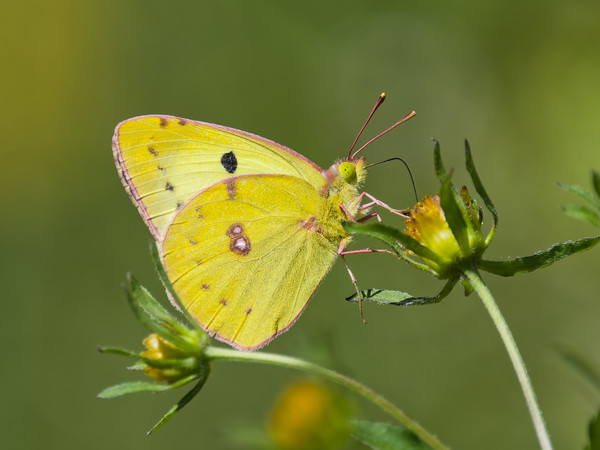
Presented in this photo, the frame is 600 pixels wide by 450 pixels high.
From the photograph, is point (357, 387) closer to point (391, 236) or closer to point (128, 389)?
point (391, 236)

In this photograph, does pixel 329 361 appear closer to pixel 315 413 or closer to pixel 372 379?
pixel 315 413

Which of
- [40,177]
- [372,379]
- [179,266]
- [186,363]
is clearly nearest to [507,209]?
[372,379]

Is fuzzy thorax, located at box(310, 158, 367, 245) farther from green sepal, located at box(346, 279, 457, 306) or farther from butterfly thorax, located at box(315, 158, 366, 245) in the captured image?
green sepal, located at box(346, 279, 457, 306)

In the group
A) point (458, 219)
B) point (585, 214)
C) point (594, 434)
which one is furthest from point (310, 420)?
point (594, 434)

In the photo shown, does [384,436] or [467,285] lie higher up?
[467,285]

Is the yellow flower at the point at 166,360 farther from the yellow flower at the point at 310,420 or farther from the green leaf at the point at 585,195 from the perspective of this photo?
the green leaf at the point at 585,195
